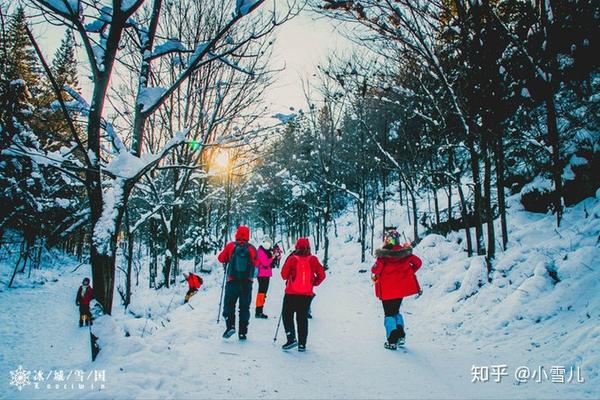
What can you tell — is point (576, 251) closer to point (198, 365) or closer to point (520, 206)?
point (520, 206)

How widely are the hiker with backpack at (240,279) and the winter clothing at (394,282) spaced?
2.29 meters

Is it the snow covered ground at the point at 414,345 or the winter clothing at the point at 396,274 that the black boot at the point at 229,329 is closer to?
the snow covered ground at the point at 414,345

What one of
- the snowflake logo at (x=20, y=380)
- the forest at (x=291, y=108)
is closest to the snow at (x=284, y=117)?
the forest at (x=291, y=108)

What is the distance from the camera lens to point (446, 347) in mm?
5160

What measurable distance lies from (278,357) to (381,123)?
1547 cm

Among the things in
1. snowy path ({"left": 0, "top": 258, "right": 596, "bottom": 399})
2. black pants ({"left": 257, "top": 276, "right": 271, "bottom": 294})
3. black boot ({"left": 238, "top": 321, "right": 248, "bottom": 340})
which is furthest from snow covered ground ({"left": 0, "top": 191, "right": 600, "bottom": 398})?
black pants ({"left": 257, "top": 276, "right": 271, "bottom": 294})

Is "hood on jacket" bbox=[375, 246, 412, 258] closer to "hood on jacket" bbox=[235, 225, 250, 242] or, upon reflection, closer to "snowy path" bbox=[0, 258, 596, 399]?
"snowy path" bbox=[0, 258, 596, 399]

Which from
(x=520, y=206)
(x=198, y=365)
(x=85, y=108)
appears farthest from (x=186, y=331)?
(x=520, y=206)

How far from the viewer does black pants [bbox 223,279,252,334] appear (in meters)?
5.49

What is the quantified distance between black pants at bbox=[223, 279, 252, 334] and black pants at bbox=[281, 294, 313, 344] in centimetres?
77

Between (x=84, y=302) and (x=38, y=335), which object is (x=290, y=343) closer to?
(x=84, y=302)

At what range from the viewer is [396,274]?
523cm

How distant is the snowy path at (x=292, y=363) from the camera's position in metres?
3.37

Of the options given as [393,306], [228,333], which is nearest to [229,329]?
[228,333]
